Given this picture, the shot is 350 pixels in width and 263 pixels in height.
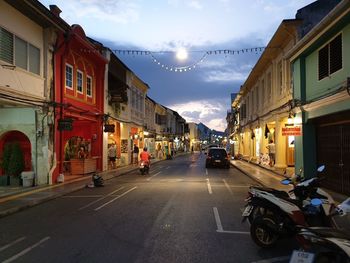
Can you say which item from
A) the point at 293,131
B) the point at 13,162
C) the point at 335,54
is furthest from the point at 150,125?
the point at 335,54

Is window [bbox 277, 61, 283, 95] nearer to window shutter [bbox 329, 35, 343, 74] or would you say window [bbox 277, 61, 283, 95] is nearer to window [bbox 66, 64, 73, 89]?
window shutter [bbox 329, 35, 343, 74]

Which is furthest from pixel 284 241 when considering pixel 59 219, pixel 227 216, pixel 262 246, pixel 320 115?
pixel 320 115

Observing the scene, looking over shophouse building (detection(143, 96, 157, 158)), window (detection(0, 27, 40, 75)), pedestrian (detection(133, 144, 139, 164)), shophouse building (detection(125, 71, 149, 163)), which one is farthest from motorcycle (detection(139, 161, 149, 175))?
shophouse building (detection(143, 96, 157, 158))

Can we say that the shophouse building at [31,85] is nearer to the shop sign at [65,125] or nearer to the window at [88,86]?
the shop sign at [65,125]

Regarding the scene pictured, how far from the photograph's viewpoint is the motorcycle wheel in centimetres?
717

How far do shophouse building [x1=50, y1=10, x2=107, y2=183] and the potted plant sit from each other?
1.43m

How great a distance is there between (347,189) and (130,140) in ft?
79.6

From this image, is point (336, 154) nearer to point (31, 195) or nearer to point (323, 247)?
point (323, 247)

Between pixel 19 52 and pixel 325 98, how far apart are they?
11.5m

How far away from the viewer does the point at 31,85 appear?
16.6 metres

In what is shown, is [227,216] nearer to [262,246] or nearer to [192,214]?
[192,214]

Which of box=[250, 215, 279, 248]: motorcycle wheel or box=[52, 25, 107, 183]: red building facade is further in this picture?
box=[52, 25, 107, 183]: red building facade

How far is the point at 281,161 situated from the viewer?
80.1 feet

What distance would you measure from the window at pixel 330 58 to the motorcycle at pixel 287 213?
739cm
